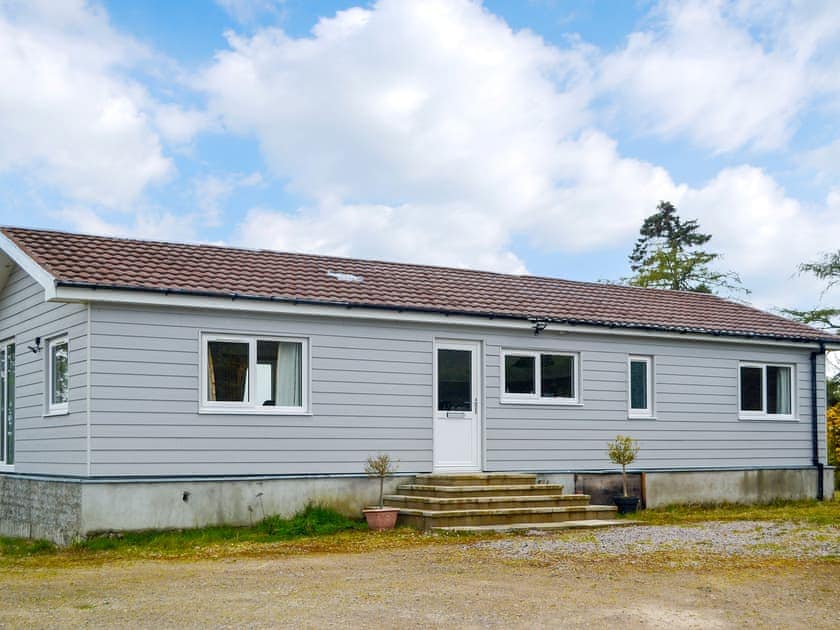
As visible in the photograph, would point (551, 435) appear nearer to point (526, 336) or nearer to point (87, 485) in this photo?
point (526, 336)

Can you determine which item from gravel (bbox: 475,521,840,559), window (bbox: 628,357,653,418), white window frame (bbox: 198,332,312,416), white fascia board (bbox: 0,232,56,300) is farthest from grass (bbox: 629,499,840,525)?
white fascia board (bbox: 0,232,56,300)

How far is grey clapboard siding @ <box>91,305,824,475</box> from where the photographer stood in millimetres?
14039

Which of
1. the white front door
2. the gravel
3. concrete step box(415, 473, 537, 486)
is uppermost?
the white front door

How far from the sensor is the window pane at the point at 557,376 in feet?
58.4

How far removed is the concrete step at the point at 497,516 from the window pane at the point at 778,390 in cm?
638

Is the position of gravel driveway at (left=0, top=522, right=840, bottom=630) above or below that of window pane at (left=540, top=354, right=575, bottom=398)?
below

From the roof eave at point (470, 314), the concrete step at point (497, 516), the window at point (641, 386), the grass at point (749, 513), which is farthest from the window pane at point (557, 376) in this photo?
the concrete step at point (497, 516)

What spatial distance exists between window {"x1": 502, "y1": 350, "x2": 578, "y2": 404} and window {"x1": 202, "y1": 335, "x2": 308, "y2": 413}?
3648 millimetres

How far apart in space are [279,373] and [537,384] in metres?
4.64

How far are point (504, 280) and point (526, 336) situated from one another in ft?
8.72

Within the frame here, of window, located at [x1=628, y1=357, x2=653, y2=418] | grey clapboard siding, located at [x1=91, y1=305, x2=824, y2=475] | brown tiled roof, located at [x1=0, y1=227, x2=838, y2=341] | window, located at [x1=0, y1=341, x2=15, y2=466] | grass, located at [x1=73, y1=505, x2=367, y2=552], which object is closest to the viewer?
grass, located at [x1=73, y1=505, x2=367, y2=552]

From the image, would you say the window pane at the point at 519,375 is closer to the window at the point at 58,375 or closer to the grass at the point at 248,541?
the grass at the point at 248,541

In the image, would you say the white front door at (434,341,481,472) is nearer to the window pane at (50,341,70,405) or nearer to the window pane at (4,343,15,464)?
the window pane at (50,341,70,405)

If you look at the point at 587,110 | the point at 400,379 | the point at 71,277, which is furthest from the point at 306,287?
the point at 587,110
